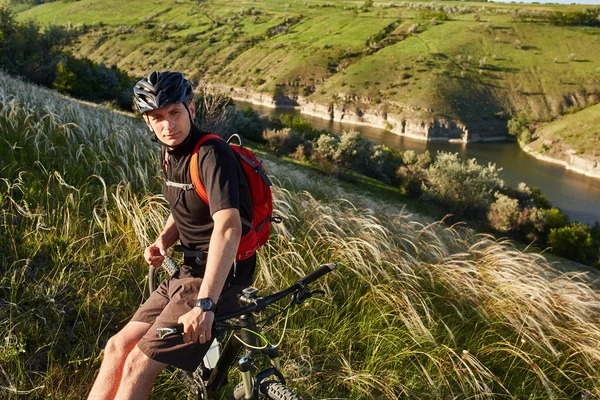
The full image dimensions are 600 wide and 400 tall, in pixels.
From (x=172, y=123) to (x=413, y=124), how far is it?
82.3m

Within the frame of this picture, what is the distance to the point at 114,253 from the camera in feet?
14.0

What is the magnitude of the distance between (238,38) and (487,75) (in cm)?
7179

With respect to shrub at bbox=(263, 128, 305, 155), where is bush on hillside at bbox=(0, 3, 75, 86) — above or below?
above

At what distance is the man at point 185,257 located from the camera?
208 centimetres

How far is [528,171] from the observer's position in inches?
2579

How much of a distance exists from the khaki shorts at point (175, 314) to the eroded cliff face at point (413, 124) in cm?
8037

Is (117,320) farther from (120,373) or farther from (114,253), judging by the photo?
(120,373)

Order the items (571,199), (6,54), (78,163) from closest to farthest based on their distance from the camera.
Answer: (78,163) → (6,54) → (571,199)

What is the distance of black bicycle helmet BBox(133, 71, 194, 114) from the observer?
2.26 metres

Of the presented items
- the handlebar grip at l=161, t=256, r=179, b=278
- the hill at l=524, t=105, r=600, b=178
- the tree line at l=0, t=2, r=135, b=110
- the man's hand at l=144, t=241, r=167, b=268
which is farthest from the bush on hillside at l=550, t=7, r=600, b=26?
the handlebar grip at l=161, t=256, r=179, b=278

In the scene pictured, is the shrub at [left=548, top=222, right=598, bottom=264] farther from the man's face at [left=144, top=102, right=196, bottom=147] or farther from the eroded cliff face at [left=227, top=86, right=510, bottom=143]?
the eroded cliff face at [left=227, top=86, right=510, bottom=143]

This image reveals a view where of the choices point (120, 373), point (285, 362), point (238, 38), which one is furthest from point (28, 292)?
point (238, 38)

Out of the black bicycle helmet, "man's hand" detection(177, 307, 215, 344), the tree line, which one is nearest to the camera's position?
"man's hand" detection(177, 307, 215, 344)

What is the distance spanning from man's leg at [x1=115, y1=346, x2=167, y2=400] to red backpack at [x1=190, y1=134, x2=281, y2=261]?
674 mm
